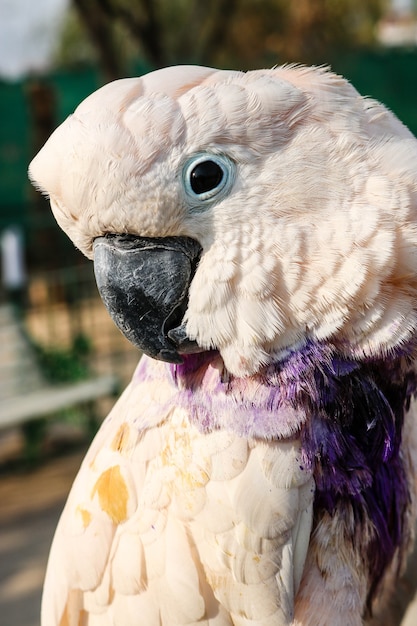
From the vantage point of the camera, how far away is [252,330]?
35.7 inches

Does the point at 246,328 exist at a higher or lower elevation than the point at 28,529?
higher

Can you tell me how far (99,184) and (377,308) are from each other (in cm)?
41

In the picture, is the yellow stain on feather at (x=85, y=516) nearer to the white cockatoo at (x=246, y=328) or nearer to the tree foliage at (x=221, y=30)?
the white cockatoo at (x=246, y=328)

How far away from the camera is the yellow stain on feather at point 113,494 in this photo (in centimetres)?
110

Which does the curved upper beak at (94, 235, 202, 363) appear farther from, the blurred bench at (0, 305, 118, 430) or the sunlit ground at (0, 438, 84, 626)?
the blurred bench at (0, 305, 118, 430)

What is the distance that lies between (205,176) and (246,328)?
8.4 inches

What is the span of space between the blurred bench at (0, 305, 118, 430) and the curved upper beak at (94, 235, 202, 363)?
7.92ft

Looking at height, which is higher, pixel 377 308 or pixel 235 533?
pixel 377 308

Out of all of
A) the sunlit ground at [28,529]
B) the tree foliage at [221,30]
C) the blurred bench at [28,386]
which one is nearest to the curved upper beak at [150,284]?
the sunlit ground at [28,529]

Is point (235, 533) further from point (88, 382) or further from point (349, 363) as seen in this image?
point (88, 382)

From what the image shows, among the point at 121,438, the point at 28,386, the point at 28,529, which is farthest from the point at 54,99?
the point at 121,438

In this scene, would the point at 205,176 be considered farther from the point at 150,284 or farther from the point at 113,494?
the point at 113,494

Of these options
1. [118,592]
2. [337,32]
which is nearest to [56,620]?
[118,592]

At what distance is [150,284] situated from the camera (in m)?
0.94
